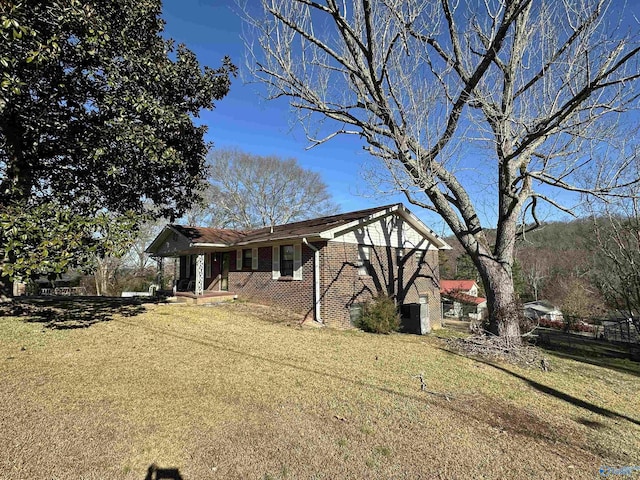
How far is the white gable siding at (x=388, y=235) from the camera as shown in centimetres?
1319

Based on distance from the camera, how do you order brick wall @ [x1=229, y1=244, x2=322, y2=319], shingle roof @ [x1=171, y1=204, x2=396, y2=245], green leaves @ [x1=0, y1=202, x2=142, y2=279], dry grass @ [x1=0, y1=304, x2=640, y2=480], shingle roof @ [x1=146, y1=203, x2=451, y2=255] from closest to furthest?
dry grass @ [x1=0, y1=304, x2=640, y2=480]
green leaves @ [x1=0, y1=202, x2=142, y2=279]
brick wall @ [x1=229, y1=244, x2=322, y2=319]
shingle roof @ [x1=146, y1=203, x2=451, y2=255]
shingle roof @ [x1=171, y1=204, x2=396, y2=245]

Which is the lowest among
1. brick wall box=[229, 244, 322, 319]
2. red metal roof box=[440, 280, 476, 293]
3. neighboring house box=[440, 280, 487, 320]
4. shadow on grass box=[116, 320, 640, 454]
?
neighboring house box=[440, 280, 487, 320]

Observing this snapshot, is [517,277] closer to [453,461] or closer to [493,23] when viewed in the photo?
[493,23]

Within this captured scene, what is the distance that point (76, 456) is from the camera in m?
3.22

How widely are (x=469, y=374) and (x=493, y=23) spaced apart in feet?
26.3

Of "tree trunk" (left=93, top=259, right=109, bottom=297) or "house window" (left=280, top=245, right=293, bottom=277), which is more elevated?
"house window" (left=280, top=245, right=293, bottom=277)

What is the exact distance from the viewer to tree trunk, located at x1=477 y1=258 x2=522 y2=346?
28.6 feet

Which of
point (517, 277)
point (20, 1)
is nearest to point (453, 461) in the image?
point (20, 1)

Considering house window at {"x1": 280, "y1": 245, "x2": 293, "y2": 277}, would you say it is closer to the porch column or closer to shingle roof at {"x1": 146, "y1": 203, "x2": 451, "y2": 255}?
shingle roof at {"x1": 146, "y1": 203, "x2": 451, "y2": 255}

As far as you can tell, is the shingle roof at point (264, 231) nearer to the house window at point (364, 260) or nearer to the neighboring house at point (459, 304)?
the house window at point (364, 260)

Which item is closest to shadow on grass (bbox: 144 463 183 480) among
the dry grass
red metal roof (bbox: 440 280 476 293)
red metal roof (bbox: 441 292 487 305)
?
the dry grass

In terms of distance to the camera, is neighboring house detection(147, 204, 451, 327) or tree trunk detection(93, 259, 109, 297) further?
tree trunk detection(93, 259, 109, 297)

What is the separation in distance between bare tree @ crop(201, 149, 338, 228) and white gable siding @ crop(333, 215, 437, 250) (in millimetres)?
18404

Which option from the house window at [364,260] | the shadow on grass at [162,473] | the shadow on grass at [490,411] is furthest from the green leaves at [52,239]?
the house window at [364,260]
